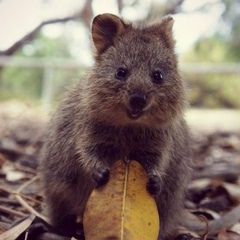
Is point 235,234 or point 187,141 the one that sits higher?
point 187,141

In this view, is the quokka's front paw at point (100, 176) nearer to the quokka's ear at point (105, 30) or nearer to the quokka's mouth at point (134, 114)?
the quokka's mouth at point (134, 114)

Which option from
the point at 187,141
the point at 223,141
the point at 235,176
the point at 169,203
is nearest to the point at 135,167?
the point at 169,203

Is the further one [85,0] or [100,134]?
[85,0]

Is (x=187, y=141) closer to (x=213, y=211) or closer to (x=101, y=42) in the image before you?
(x=213, y=211)

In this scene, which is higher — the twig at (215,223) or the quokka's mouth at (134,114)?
the quokka's mouth at (134,114)

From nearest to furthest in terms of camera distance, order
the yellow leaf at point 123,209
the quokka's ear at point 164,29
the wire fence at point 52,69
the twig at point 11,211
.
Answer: the yellow leaf at point 123,209
the quokka's ear at point 164,29
the twig at point 11,211
the wire fence at point 52,69

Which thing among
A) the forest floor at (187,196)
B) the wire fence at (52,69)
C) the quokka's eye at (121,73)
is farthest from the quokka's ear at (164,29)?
the wire fence at (52,69)
